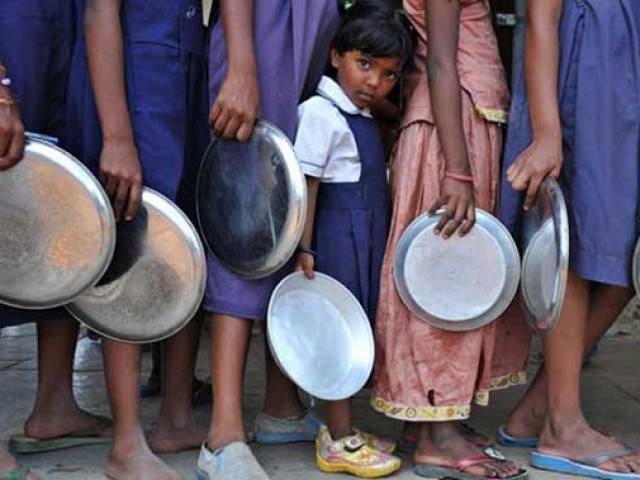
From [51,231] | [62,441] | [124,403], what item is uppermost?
[51,231]

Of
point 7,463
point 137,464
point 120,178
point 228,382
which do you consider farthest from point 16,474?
point 120,178

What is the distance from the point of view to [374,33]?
2.75 meters

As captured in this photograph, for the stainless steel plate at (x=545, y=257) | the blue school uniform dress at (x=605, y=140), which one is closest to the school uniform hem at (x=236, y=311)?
the stainless steel plate at (x=545, y=257)

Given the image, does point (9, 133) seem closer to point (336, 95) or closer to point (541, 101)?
point (336, 95)

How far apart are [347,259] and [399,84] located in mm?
504

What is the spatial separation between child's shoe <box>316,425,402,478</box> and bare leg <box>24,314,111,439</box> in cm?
63

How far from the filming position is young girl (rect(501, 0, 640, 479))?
275cm

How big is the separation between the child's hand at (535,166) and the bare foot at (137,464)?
1.02 metres

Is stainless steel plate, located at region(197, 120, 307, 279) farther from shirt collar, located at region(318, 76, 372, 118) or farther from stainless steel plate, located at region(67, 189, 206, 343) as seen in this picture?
shirt collar, located at region(318, 76, 372, 118)

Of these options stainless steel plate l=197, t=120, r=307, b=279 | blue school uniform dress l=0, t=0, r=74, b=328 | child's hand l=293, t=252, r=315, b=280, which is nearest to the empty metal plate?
child's hand l=293, t=252, r=315, b=280

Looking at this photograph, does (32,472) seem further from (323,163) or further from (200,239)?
(323,163)

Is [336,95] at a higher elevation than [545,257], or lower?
higher

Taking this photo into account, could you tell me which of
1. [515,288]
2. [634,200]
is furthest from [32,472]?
[634,200]

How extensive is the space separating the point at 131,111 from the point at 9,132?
0.37 m
